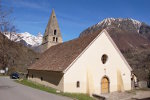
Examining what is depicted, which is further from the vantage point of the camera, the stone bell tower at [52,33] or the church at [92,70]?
the stone bell tower at [52,33]

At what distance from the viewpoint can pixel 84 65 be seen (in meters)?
26.6

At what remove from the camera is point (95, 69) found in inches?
1085

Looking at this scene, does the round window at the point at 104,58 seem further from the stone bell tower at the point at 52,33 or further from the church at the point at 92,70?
the stone bell tower at the point at 52,33

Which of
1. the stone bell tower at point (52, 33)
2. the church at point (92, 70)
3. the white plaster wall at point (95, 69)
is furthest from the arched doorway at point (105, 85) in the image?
the stone bell tower at point (52, 33)

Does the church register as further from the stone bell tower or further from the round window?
the stone bell tower

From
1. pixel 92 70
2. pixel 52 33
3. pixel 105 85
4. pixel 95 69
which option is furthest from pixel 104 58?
pixel 52 33

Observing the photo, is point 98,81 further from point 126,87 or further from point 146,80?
point 146,80

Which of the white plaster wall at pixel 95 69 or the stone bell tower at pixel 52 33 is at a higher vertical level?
the stone bell tower at pixel 52 33

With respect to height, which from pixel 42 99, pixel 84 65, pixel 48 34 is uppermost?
pixel 48 34

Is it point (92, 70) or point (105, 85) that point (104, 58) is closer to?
point (92, 70)

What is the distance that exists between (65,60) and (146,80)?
15506 millimetres

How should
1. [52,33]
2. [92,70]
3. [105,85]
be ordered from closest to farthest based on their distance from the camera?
[92,70] → [105,85] → [52,33]

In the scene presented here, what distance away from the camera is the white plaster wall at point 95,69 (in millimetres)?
25987

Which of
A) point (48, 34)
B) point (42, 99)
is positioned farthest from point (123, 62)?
point (48, 34)
